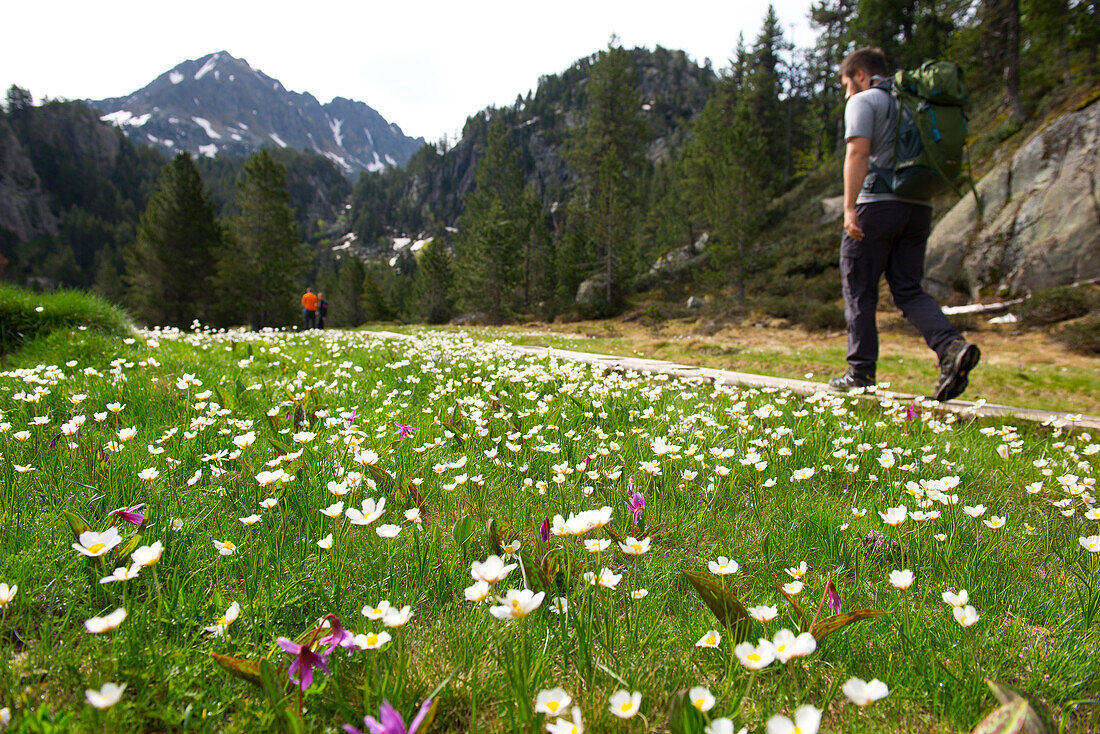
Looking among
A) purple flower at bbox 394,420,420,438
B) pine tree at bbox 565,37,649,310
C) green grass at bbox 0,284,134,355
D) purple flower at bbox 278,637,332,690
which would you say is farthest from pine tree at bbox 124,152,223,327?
purple flower at bbox 278,637,332,690

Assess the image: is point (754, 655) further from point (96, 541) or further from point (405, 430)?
point (405, 430)

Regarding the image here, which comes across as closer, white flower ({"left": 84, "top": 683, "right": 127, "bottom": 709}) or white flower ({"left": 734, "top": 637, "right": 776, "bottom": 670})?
white flower ({"left": 84, "top": 683, "right": 127, "bottom": 709})

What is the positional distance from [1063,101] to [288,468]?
2594cm

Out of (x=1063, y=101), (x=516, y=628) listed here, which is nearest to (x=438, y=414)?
(x=516, y=628)

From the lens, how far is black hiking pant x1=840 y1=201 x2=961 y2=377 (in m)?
4.54

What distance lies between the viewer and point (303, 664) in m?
1.01

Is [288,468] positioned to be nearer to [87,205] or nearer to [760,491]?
[760,491]

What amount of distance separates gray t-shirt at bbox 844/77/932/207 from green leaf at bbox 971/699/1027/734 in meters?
4.73

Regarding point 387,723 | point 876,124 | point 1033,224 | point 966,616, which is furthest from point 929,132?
point 1033,224

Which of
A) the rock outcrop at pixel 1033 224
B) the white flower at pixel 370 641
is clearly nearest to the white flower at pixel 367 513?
the white flower at pixel 370 641

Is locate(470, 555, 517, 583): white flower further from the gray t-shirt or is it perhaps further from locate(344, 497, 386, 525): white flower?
the gray t-shirt

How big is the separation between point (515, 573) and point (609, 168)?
92.5ft

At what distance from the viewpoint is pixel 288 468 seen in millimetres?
Result: 2189

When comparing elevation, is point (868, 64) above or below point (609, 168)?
below
